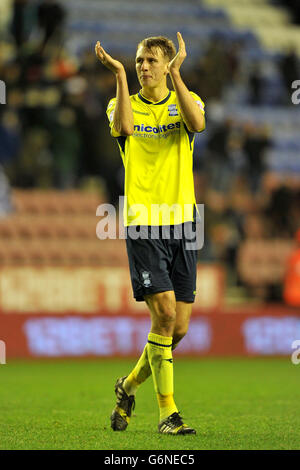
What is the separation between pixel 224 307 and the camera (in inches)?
591

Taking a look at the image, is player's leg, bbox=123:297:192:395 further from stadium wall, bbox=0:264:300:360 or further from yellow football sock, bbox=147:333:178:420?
stadium wall, bbox=0:264:300:360

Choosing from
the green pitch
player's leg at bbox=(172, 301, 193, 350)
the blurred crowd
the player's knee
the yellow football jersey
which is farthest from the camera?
the blurred crowd

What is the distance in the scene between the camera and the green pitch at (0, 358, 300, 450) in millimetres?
5371

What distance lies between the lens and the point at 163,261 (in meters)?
5.88

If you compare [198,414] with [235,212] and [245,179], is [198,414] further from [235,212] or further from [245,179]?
[245,179]

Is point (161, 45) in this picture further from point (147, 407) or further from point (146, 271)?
point (147, 407)

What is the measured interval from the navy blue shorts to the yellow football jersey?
0.07m

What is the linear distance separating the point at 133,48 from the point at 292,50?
11.5ft

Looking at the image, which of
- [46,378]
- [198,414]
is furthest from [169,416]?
[46,378]

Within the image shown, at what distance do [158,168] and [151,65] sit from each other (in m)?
0.64

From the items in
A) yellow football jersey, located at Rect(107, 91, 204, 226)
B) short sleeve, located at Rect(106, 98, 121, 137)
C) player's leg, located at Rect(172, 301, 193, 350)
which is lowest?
player's leg, located at Rect(172, 301, 193, 350)

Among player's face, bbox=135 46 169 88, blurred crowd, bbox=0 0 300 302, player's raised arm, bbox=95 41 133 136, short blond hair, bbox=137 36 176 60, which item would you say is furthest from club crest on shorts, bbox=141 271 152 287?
blurred crowd, bbox=0 0 300 302

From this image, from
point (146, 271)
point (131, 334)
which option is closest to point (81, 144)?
point (131, 334)

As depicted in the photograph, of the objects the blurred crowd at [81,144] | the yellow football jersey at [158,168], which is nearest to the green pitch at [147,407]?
the yellow football jersey at [158,168]
